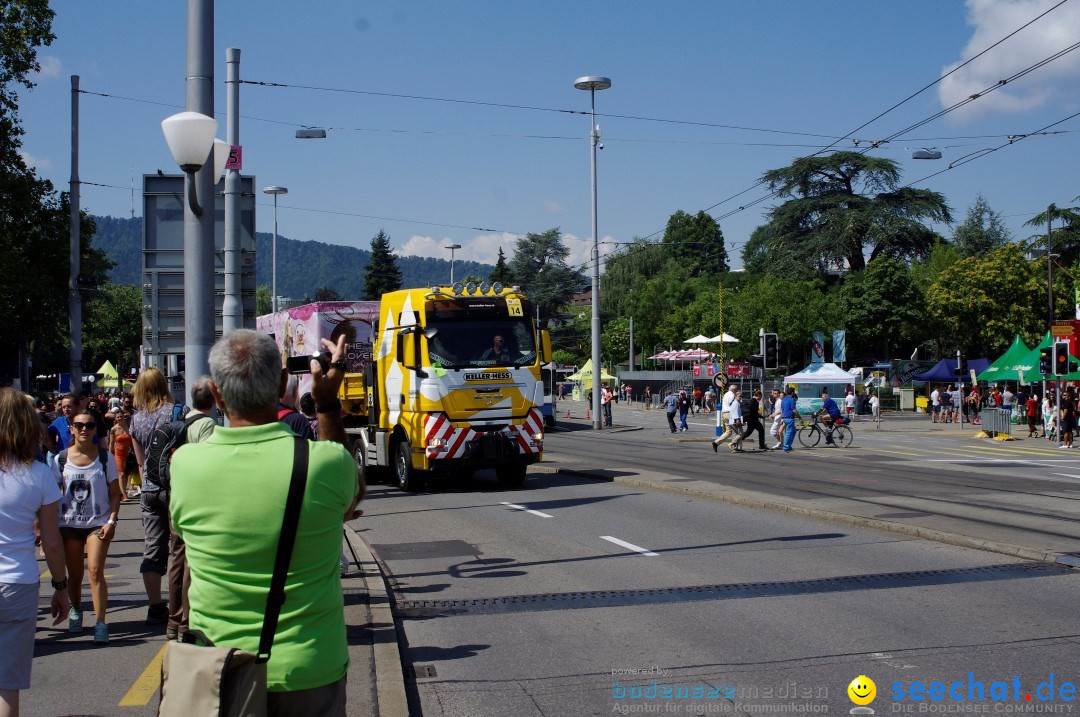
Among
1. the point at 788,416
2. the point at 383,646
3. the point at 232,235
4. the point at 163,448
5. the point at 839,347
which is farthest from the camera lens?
the point at 839,347

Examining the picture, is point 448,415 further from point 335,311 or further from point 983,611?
point 983,611

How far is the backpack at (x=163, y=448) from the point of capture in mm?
6887

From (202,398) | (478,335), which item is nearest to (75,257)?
(478,335)

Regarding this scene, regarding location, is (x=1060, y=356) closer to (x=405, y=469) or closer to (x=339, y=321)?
(x=405, y=469)

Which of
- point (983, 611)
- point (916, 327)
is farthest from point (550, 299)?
point (983, 611)

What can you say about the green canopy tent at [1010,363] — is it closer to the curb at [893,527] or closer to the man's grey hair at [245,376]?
the curb at [893,527]

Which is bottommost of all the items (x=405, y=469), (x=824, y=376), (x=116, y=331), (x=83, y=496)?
(x=405, y=469)

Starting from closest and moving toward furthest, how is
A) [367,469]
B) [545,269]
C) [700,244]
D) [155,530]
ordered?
[155,530]
[367,469]
[545,269]
[700,244]

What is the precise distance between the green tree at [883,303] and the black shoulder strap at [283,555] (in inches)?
2484

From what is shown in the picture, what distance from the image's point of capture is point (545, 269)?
97.1 metres

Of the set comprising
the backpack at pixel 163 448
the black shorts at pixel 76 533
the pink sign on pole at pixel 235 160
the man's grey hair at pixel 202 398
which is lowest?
the black shorts at pixel 76 533

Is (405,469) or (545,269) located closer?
(405,469)

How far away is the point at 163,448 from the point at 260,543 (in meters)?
4.22

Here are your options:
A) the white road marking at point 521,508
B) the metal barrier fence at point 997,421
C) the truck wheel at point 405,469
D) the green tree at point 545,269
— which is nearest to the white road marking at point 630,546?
the white road marking at point 521,508
